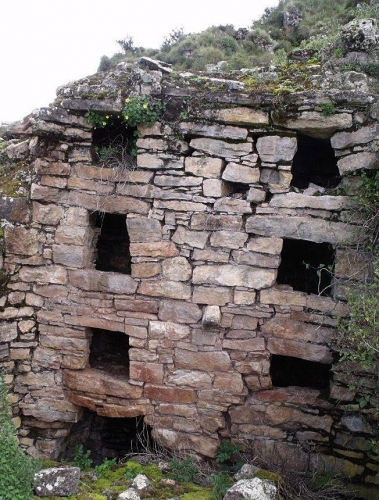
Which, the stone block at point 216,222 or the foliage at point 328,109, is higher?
the foliage at point 328,109

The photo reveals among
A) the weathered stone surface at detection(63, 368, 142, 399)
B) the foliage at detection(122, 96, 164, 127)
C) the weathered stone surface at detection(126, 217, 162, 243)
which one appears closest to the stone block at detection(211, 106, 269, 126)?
the foliage at detection(122, 96, 164, 127)

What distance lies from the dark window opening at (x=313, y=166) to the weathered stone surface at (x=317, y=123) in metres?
0.78

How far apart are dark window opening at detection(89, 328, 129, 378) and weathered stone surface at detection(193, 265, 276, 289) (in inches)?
66.3

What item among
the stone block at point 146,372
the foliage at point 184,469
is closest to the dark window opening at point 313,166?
the stone block at point 146,372

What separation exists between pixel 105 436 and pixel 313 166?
191 inches

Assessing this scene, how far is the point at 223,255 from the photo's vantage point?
4.88 metres

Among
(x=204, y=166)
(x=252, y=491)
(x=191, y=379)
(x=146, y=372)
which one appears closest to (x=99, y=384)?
(x=146, y=372)

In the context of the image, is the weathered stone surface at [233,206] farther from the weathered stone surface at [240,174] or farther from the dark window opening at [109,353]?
the dark window opening at [109,353]

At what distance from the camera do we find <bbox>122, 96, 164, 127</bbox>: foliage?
15.9ft

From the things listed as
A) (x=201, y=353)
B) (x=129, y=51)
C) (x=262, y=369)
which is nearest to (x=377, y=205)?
(x=262, y=369)

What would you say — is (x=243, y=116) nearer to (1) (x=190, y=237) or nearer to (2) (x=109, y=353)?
(1) (x=190, y=237)

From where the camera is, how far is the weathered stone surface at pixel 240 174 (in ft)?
15.6

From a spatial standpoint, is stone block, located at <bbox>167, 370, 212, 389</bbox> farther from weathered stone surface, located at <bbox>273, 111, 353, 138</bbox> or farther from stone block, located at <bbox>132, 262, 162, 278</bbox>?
weathered stone surface, located at <bbox>273, 111, 353, 138</bbox>

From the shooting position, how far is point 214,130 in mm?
4770
